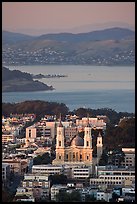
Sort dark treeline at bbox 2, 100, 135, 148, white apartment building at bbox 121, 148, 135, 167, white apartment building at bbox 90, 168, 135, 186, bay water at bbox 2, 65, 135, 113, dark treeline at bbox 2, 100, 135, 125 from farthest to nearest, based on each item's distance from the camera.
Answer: dark treeline at bbox 2, 100, 135, 125 → bay water at bbox 2, 65, 135, 113 → dark treeline at bbox 2, 100, 135, 148 → white apartment building at bbox 121, 148, 135, 167 → white apartment building at bbox 90, 168, 135, 186

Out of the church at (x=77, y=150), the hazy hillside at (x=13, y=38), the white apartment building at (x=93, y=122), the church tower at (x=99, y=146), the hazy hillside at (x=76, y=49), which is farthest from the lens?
the white apartment building at (x=93, y=122)

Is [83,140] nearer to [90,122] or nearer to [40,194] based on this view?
[90,122]

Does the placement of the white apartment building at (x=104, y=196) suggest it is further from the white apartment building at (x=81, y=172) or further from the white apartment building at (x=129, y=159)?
the white apartment building at (x=129, y=159)

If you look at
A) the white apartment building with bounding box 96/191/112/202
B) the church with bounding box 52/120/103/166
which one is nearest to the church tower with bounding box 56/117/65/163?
the church with bounding box 52/120/103/166

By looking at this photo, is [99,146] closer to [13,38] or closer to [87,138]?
[87,138]

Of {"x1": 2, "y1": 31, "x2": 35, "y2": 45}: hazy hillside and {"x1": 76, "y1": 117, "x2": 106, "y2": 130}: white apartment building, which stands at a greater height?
{"x1": 2, "y1": 31, "x2": 35, "y2": 45}: hazy hillside

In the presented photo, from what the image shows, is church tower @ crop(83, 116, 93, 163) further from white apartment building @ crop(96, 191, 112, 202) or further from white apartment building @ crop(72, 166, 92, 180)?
white apartment building @ crop(96, 191, 112, 202)

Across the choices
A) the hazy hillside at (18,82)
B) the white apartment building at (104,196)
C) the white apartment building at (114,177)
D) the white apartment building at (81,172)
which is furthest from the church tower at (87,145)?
the white apartment building at (104,196)

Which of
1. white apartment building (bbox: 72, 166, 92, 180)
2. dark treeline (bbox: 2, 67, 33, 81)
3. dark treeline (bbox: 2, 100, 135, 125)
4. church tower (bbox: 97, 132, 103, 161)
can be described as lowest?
white apartment building (bbox: 72, 166, 92, 180)
